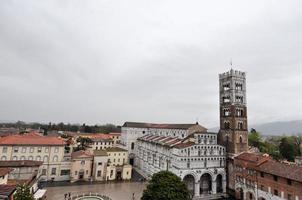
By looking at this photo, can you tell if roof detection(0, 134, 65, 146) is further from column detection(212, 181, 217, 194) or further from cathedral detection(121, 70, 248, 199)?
column detection(212, 181, 217, 194)

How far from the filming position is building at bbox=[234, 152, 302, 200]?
3099cm

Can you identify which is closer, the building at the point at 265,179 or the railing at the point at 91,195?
the building at the point at 265,179

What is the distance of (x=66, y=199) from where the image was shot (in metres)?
35.6

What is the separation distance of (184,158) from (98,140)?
4913 cm

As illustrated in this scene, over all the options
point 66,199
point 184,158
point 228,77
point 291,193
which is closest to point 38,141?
point 66,199

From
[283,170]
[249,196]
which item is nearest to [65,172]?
[249,196]

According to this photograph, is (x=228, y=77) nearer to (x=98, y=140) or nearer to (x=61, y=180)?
(x=61, y=180)

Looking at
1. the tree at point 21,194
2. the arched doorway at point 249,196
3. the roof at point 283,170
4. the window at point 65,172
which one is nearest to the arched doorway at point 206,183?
the arched doorway at point 249,196

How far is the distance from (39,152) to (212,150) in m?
39.5

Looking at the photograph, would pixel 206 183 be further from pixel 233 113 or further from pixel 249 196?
pixel 233 113

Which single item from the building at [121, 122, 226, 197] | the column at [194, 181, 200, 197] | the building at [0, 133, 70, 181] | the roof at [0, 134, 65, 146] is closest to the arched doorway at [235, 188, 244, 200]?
the building at [121, 122, 226, 197]

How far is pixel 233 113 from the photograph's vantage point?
156ft

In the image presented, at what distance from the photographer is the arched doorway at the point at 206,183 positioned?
149 feet

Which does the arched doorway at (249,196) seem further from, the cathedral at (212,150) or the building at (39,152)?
the building at (39,152)
